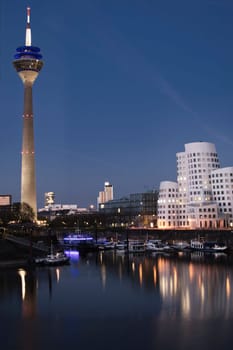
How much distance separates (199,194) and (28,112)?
59500 millimetres

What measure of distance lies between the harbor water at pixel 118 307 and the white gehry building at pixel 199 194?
5458 centimetres

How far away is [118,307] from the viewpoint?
152 feet

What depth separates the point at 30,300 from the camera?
50.1 metres

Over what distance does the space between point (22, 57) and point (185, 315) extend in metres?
138

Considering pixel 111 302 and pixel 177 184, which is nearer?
pixel 111 302

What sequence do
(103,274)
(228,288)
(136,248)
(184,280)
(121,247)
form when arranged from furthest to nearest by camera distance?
(121,247)
(136,248)
(103,274)
(184,280)
(228,288)

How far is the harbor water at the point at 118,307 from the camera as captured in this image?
35.7 metres

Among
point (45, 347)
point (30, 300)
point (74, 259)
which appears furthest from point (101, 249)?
point (45, 347)

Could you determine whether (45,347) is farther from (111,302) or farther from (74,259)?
(74,259)

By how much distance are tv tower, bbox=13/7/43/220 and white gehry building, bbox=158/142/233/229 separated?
4085 centimetres

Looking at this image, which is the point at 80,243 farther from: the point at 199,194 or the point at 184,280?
the point at 184,280

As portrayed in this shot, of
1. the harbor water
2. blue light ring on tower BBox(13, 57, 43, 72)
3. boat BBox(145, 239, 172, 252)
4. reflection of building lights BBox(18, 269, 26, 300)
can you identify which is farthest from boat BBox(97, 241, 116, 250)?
blue light ring on tower BBox(13, 57, 43, 72)

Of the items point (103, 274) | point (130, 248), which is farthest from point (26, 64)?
point (103, 274)

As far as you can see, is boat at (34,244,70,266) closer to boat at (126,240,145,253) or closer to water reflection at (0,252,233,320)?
water reflection at (0,252,233,320)
